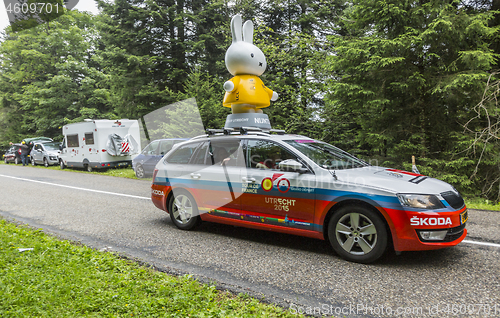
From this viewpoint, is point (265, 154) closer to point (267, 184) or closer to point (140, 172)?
point (267, 184)

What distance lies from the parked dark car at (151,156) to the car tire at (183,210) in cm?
820

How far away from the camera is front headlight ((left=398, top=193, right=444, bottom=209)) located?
3990 millimetres

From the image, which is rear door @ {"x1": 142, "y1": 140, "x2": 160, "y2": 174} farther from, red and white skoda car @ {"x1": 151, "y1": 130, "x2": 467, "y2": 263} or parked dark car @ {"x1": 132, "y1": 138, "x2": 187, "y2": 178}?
red and white skoda car @ {"x1": 151, "y1": 130, "x2": 467, "y2": 263}

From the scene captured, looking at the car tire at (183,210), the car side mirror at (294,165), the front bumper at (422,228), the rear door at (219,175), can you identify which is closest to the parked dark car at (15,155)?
the car tire at (183,210)

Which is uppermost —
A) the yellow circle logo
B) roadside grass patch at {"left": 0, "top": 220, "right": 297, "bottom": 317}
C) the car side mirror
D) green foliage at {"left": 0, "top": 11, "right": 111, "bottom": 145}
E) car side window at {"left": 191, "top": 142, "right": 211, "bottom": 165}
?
green foliage at {"left": 0, "top": 11, "right": 111, "bottom": 145}

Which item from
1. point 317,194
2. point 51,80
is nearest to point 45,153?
point 51,80

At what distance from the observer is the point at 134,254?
479cm

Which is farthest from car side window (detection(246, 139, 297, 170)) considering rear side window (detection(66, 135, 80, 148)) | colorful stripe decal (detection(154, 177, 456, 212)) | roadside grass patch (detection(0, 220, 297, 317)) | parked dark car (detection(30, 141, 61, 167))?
parked dark car (detection(30, 141, 61, 167))

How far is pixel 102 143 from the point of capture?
685 inches

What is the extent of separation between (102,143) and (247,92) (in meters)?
11.6

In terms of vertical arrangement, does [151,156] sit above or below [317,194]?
above

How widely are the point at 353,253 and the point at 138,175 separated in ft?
40.3

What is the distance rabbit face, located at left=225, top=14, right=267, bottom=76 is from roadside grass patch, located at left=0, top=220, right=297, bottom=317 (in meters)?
6.10

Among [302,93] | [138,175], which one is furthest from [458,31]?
[138,175]
